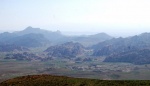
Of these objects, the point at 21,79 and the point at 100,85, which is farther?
the point at 21,79

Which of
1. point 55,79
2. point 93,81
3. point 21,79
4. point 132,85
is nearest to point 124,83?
point 132,85

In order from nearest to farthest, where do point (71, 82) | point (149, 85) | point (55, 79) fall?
point (149, 85)
point (71, 82)
point (55, 79)

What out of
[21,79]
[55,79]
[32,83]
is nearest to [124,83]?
[55,79]

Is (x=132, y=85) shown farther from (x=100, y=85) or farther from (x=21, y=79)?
(x=21, y=79)

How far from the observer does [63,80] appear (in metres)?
67.4

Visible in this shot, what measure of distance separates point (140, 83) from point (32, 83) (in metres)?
26.6

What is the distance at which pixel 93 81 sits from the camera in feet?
217

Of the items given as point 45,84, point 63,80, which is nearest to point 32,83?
point 45,84

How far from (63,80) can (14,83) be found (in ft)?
41.2

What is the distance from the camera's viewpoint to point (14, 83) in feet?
220

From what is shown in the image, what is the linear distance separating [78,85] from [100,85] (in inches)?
207

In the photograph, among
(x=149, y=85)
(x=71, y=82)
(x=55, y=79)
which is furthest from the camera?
(x=55, y=79)

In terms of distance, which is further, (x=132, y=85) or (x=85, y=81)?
(x=85, y=81)

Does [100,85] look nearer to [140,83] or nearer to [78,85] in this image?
[78,85]
